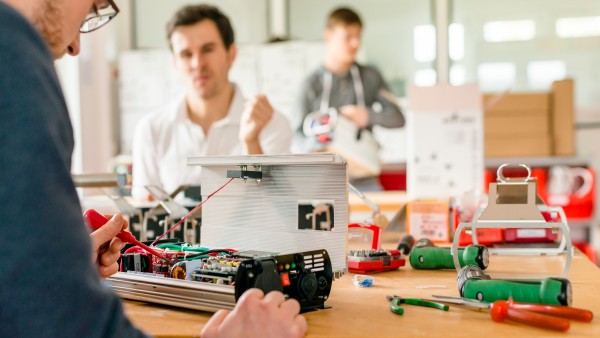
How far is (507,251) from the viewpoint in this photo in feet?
5.30

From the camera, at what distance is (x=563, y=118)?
4.25 meters

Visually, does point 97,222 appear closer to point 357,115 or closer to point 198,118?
point 198,118

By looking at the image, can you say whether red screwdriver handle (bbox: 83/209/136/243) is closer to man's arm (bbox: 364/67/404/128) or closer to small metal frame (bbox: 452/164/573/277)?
small metal frame (bbox: 452/164/573/277)

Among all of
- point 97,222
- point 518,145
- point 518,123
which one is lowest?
point 97,222

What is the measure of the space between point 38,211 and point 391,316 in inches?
22.1

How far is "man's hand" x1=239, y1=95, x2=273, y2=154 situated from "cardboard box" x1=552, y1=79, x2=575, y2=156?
2497 mm

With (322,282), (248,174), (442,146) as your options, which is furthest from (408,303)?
(442,146)

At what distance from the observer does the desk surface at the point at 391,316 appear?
91 centimetres

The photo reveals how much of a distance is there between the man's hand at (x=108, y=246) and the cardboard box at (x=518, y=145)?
353 cm

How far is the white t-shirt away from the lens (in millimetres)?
2576

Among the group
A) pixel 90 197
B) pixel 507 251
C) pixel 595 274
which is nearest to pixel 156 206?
pixel 90 197

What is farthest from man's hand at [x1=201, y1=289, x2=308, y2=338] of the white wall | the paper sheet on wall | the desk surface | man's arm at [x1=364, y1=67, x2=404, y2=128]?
the white wall

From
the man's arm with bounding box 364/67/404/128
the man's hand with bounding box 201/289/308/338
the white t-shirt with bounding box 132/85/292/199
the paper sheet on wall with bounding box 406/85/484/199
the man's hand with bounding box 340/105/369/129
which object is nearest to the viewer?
the man's hand with bounding box 201/289/308/338

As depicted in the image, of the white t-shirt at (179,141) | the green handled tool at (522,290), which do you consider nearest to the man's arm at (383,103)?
the white t-shirt at (179,141)
